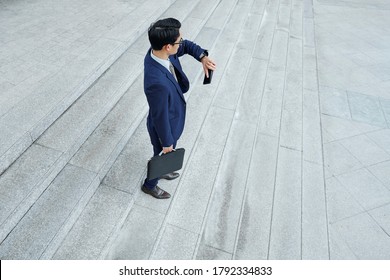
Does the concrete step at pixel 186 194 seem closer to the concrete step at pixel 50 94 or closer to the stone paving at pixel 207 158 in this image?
the stone paving at pixel 207 158

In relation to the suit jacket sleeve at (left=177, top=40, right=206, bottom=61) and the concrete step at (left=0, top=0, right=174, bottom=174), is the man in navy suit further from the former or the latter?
the concrete step at (left=0, top=0, right=174, bottom=174)

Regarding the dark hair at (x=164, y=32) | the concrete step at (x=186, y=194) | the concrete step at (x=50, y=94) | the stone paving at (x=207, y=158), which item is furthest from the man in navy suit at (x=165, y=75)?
the concrete step at (x=50, y=94)

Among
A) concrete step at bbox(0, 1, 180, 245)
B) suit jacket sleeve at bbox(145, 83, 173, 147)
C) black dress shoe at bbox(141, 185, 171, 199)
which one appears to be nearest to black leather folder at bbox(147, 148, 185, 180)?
suit jacket sleeve at bbox(145, 83, 173, 147)

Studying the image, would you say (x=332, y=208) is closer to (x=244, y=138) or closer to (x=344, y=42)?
(x=244, y=138)

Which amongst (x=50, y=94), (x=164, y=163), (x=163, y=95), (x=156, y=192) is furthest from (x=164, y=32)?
(x=50, y=94)

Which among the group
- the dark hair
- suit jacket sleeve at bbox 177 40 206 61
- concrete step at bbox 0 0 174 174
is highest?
the dark hair

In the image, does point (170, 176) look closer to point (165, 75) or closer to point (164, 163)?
point (164, 163)

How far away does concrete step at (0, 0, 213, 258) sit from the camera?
247 cm

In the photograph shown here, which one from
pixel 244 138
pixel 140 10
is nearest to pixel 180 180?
pixel 244 138

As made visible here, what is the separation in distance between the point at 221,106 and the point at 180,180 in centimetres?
175

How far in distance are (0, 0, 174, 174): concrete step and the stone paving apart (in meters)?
0.05

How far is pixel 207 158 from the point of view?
3.63 metres

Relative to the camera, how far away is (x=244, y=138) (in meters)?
4.08
